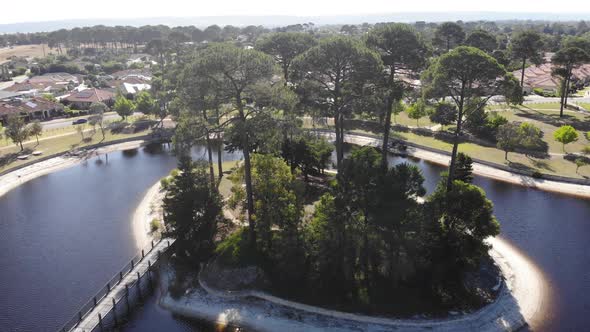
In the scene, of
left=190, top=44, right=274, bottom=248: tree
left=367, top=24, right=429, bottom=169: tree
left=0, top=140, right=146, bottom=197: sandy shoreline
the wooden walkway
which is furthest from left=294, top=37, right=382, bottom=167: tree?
left=0, top=140, right=146, bottom=197: sandy shoreline

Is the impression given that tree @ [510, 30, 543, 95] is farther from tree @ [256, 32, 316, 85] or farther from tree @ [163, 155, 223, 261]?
tree @ [163, 155, 223, 261]

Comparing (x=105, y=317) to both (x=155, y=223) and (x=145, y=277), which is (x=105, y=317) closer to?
(x=145, y=277)

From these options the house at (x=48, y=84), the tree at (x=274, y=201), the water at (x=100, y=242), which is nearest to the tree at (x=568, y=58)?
the water at (x=100, y=242)

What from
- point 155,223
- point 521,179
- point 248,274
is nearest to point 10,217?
point 155,223

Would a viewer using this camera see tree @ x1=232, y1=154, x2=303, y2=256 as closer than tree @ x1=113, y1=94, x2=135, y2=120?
Yes

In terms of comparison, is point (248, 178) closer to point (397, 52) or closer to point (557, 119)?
point (397, 52)
